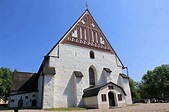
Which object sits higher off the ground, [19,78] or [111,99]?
[19,78]

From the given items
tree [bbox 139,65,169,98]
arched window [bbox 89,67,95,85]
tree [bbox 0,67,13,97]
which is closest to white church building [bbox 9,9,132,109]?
arched window [bbox 89,67,95,85]

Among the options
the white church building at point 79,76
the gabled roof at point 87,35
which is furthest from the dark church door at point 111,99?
the gabled roof at point 87,35

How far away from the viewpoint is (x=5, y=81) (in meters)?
37.3

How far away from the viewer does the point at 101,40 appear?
85.6ft

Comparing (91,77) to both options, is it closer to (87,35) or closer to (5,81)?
(87,35)

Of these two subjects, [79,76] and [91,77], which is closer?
[79,76]

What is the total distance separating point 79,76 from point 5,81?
28.1m

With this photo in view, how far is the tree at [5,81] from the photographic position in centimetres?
3572

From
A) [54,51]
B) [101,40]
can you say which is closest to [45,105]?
[54,51]

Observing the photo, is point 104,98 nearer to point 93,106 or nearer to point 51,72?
point 93,106

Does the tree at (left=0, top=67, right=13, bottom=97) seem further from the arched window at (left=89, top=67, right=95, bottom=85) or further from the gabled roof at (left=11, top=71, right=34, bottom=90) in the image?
the arched window at (left=89, top=67, right=95, bottom=85)

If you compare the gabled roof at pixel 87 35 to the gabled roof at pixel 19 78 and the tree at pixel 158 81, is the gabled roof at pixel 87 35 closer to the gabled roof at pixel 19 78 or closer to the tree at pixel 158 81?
the gabled roof at pixel 19 78

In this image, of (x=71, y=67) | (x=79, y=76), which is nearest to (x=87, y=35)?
(x=71, y=67)

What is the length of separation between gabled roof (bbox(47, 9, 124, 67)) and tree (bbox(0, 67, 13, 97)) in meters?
24.1
